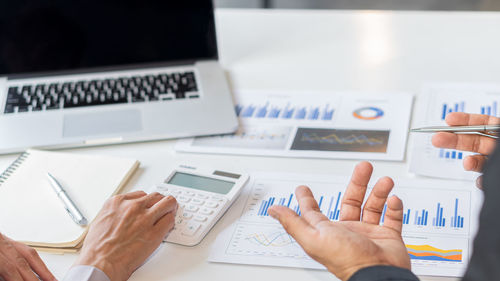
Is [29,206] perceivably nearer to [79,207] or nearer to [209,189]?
[79,207]

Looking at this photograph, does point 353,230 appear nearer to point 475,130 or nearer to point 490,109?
point 475,130

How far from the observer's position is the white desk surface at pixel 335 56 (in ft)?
3.58

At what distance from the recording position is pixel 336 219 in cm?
89

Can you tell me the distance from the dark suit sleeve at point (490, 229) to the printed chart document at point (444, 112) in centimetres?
51

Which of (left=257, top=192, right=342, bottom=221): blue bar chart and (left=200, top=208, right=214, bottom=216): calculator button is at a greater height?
(left=257, top=192, right=342, bottom=221): blue bar chart

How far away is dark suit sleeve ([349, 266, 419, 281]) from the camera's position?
68 cm

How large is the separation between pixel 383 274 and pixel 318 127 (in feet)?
1.67

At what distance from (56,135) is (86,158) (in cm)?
13

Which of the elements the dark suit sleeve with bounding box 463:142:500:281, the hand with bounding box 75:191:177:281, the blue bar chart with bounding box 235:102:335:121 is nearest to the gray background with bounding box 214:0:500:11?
the blue bar chart with bounding box 235:102:335:121

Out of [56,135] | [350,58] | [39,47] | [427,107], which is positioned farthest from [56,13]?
[427,107]

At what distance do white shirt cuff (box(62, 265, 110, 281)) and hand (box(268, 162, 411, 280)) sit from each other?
0.26 meters

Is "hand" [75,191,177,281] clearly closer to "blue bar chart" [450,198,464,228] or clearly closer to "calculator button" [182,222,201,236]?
"calculator button" [182,222,201,236]

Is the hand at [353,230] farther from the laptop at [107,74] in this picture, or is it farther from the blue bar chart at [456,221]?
the laptop at [107,74]

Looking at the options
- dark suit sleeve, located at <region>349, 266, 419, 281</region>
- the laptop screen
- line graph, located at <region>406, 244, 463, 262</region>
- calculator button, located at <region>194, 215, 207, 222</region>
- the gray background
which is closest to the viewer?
dark suit sleeve, located at <region>349, 266, 419, 281</region>
